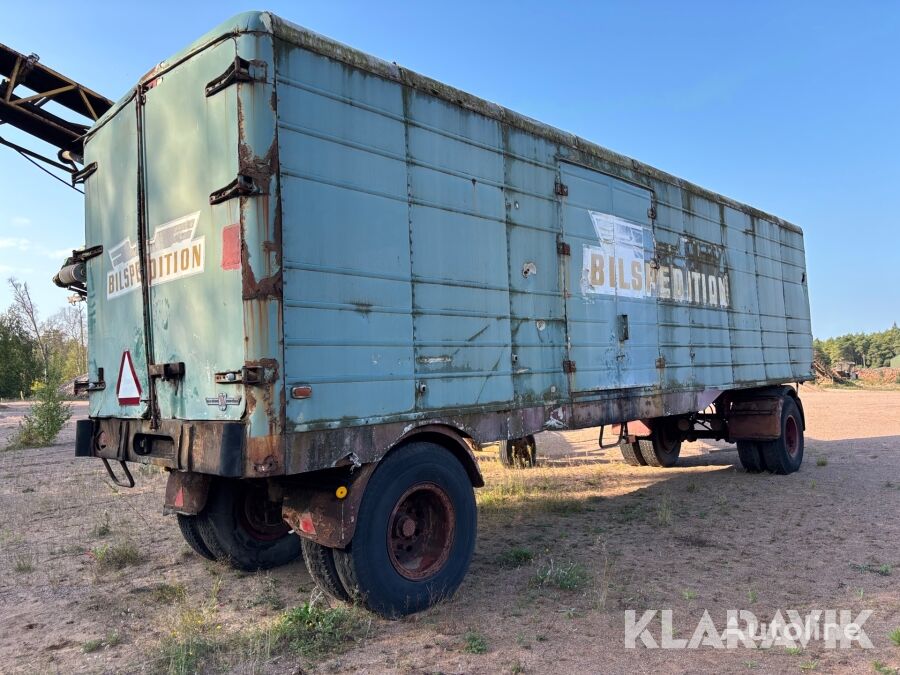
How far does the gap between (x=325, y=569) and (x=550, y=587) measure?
67.4 inches

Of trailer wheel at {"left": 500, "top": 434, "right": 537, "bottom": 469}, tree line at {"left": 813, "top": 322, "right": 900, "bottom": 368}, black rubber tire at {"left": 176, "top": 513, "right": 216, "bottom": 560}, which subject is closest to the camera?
black rubber tire at {"left": 176, "top": 513, "right": 216, "bottom": 560}

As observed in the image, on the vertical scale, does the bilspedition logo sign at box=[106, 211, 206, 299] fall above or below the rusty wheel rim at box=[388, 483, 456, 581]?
above

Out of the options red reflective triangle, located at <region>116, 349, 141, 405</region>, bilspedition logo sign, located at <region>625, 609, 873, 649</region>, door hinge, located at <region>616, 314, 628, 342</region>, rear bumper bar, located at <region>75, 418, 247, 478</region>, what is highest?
door hinge, located at <region>616, 314, 628, 342</region>

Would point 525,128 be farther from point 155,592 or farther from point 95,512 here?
point 95,512

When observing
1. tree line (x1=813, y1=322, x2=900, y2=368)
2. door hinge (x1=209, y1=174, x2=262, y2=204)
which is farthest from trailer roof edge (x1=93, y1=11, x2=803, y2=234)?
tree line (x1=813, y1=322, x2=900, y2=368)

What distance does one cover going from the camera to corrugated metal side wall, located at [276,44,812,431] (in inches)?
141

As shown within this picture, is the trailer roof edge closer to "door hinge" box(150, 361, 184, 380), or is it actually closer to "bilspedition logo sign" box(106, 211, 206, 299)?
"bilspedition logo sign" box(106, 211, 206, 299)

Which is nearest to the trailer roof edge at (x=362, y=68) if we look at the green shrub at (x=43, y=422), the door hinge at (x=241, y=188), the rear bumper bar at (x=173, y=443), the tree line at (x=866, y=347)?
the door hinge at (x=241, y=188)

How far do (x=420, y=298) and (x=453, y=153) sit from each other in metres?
1.22

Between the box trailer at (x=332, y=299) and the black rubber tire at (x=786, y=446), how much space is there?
4.52 meters

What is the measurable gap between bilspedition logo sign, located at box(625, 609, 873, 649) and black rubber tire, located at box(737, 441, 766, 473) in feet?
18.4

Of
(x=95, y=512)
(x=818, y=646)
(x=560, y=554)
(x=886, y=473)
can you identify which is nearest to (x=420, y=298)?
(x=560, y=554)

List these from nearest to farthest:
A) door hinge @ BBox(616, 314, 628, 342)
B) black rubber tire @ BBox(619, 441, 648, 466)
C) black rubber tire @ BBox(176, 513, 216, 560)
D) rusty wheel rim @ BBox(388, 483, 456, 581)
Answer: rusty wheel rim @ BBox(388, 483, 456, 581) < black rubber tire @ BBox(176, 513, 216, 560) < door hinge @ BBox(616, 314, 628, 342) < black rubber tire @ BBox(619, 441, 648, 466)

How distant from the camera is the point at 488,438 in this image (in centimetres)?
450
